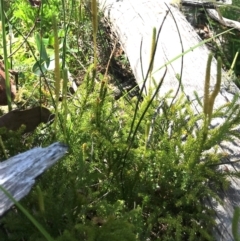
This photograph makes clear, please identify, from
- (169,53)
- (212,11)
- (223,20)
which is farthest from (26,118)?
(212,11)

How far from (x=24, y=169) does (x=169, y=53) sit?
1.61 metres

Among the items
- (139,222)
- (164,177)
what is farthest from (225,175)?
(139,222)

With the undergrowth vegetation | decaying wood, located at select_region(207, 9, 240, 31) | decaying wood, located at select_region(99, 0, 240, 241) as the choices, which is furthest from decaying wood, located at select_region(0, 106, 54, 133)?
decaying wood, located at select_region(207, 9, 240, 31)

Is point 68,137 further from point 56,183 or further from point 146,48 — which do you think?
point 146,48

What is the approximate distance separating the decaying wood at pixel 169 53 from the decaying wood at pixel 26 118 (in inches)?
17.3

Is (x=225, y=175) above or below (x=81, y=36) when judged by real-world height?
below

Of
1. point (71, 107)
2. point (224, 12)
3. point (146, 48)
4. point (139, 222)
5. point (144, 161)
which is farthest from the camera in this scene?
point (224, 12)

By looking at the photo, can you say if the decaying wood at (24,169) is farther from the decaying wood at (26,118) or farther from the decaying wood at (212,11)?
the decaying wood at (212,11)

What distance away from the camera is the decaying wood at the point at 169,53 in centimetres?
188

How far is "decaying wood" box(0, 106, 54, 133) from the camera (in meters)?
1.92

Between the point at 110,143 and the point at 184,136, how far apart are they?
0.42 meters

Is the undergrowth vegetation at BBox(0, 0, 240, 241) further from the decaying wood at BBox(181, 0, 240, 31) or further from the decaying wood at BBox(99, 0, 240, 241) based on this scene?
the decaying wood at BBox(181, 0, 240, 31)

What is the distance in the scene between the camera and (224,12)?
149 inches

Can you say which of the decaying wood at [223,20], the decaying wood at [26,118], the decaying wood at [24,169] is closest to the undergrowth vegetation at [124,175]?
the decaying wood at [26,118]
